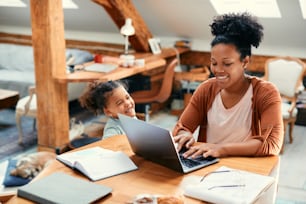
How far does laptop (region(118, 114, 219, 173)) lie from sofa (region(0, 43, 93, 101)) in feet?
11.3

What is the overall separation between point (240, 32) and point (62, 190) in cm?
115

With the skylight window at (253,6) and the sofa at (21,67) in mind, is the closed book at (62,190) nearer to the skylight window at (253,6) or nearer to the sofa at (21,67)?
the skylight window at (253,6)

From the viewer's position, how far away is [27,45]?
6.48 metres

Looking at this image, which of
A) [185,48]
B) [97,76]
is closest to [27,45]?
[185,48]

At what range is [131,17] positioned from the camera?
4.99 meters

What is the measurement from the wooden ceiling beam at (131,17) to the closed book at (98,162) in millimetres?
2914

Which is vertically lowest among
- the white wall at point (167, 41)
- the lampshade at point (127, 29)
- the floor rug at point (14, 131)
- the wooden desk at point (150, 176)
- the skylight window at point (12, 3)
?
the floor rug at point (14, 131)

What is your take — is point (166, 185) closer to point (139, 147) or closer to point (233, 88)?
point (139, 147)

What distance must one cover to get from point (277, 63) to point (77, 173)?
345cm

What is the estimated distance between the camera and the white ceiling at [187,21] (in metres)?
4.76

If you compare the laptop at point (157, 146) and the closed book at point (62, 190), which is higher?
the laptop at point (157, 146)

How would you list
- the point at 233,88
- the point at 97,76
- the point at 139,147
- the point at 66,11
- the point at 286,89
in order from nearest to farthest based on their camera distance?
the point at 139,147 < the point at 233,88 < the point at 97,76 < the point at 286,89 < the point at 66,11

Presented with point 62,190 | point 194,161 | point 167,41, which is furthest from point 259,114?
point 167,41

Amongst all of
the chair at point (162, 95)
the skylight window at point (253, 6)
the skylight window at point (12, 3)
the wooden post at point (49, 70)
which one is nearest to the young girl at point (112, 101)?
the wooden post at point (49, 70)
